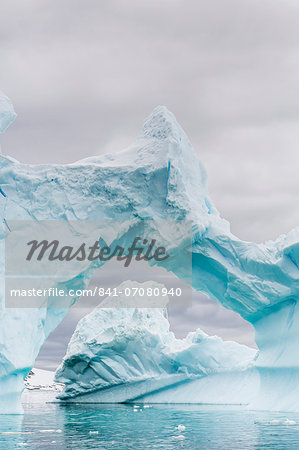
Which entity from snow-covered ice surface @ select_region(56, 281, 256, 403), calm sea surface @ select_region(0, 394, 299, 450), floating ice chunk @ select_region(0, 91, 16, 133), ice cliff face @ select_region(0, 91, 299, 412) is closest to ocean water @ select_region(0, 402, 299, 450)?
calm sea surface @ select_region(0, 394, 299, 450)

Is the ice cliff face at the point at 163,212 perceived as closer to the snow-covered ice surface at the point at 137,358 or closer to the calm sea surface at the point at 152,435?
the calm sea surface at the point at 152,435

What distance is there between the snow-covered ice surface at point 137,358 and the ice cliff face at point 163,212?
4.44m

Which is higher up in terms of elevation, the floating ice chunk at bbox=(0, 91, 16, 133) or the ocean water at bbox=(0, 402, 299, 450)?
the floating ice chunk at bbox=(0, 91, 16, 133)

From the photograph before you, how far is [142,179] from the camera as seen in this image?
14141mm

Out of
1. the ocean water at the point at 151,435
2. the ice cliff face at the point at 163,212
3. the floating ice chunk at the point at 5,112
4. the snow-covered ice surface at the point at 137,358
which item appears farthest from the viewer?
the snow-covered ice surface at the point at 137,358

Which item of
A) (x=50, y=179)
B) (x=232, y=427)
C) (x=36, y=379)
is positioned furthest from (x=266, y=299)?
(x=36, y=379)

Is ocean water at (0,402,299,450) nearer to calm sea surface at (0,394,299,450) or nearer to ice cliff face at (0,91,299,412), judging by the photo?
calm sea surface at (0,394,299,450)

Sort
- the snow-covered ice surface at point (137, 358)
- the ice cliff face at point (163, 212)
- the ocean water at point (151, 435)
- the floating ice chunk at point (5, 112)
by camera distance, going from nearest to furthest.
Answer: the ocean water at point (151, 435) → the ice cliff face at point (163, 212) → the floating ice chunk at point (5, 112) → the snow-covered ice surface at point (137, 358)

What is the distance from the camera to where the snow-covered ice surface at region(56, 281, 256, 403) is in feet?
64.2

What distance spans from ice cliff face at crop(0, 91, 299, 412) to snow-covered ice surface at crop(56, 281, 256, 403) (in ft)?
14.6

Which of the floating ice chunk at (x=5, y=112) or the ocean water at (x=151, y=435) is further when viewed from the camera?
the floating ice chunk at (x=5, y=112)

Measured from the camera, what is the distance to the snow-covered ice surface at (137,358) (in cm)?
1958

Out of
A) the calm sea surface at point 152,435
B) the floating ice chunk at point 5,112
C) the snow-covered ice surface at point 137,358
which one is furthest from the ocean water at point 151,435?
the snow-covered ice surface at point 137,358

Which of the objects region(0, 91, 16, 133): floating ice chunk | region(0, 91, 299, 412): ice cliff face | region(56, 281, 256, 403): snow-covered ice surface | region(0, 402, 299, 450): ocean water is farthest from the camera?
region(56, 281, 256, 403): snow-covered ice surface
